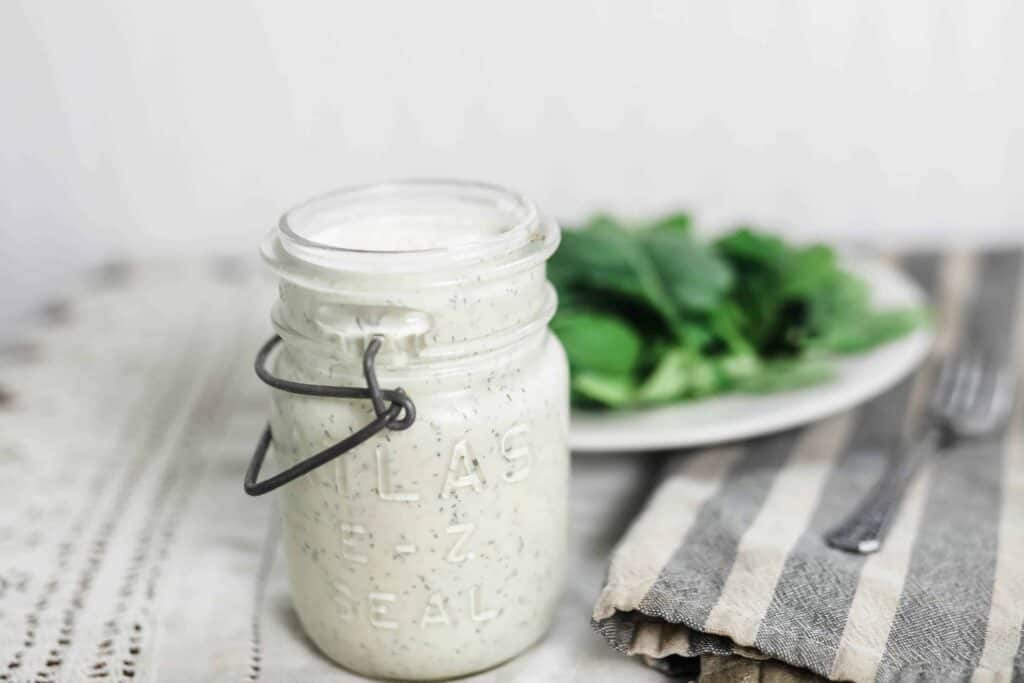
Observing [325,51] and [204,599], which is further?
[325,51]

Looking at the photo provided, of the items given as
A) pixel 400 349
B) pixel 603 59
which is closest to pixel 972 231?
pixel 603 59

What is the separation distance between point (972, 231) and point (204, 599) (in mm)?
1357

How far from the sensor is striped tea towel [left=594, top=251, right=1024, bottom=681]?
735 mm

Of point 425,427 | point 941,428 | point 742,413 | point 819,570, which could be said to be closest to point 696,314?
point 742,413

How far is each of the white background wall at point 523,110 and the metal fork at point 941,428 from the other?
51 cm

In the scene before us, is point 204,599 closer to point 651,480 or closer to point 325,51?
point 651,480

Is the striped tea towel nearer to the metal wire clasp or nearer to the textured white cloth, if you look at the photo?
the textured white cloth

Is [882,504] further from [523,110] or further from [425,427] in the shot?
[523,110]

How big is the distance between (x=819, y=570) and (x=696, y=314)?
399 millimetres

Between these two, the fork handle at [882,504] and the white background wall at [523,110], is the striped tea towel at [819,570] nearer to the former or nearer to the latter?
the fork handle at [882,504]

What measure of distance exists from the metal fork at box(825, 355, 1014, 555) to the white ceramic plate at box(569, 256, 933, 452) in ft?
0.19

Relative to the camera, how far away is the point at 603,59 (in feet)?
5.21

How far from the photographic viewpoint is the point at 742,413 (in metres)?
1.07

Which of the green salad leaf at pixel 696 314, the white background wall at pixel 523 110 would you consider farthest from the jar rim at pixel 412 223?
the white background wall at pixel 523 110
